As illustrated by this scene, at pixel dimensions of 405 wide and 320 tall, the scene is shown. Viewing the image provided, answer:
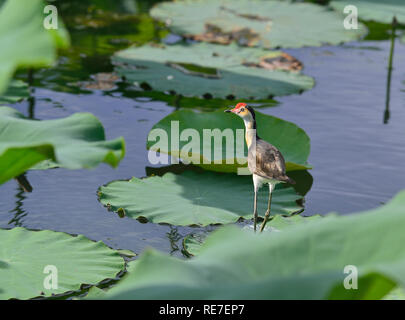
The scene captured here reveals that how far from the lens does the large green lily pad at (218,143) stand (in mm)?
3926

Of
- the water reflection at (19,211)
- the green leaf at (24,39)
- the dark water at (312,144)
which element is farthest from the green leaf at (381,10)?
the green leaf at (24,39)

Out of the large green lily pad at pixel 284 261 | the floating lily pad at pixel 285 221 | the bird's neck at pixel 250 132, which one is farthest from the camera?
the bird's neck at pixel 250 132

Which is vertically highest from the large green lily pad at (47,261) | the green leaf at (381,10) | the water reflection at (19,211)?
the green leaf at (381,10)

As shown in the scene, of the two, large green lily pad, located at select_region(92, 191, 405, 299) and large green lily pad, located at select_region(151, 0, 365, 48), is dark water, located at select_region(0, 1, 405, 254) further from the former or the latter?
large green lily pad, located at select_region(92, 191, 405, 299)

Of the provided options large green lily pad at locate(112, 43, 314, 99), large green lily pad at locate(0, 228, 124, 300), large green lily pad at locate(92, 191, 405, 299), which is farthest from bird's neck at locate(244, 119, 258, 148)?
large green lily pad at locate(92, 191, 405, 299)

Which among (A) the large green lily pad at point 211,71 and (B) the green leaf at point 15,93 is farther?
(A) the large green lily pad at point 211,71

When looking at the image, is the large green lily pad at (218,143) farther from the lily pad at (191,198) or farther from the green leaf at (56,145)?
the green leaf at (56,145)

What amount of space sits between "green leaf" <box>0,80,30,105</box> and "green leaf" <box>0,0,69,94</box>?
3187 mm

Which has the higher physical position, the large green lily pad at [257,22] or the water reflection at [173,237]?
the large green lily pad at [257,22]

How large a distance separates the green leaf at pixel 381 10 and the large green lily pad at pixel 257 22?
17.9 inches

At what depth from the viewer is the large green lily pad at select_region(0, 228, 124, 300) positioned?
260 cm

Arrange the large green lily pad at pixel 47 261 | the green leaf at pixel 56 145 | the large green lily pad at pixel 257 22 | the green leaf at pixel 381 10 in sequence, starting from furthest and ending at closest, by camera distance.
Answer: the large green lily pad at pixel 257 22, the green leaf at pixel 381 10, the large green lily pad at pixel 47 261, the green leaf at pixel 56 145

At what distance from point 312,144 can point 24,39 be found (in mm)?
3332

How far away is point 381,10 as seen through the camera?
6031mm
